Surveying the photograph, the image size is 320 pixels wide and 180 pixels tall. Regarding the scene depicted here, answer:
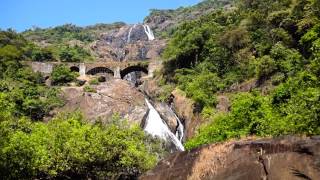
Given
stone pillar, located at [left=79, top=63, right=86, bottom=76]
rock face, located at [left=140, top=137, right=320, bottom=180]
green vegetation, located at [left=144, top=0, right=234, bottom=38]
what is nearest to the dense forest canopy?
rock face, located at [left=140, top=137, right=320, bottom=180]

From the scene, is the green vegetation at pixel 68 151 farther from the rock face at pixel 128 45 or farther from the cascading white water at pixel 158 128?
the rock face at pixel 128 45

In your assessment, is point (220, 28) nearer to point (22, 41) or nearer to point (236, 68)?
point (236, 68)

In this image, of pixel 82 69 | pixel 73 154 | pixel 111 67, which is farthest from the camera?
pixel 111 67

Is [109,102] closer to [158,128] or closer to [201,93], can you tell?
[158,128]

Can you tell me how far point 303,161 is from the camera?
1292 cm

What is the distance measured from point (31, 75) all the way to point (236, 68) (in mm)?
28045

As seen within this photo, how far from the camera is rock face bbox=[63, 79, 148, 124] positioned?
5078 cm

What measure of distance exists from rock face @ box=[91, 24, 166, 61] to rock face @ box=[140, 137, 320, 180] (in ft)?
269

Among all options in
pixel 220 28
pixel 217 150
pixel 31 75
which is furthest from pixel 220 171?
pixel 31 75

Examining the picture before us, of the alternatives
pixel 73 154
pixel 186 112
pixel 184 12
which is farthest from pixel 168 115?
pixel 184 12

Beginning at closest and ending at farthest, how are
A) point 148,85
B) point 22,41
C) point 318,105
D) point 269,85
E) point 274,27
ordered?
point 318,105 < point 269,85 < point 274,27 < point 148,85 < point 22,41

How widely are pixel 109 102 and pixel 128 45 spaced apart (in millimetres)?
55001

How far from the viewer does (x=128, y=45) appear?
356 ft

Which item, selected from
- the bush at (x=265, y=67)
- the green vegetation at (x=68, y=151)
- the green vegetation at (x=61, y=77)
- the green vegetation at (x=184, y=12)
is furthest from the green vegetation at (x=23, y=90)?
the green vegetation at (x=184, y=12)
